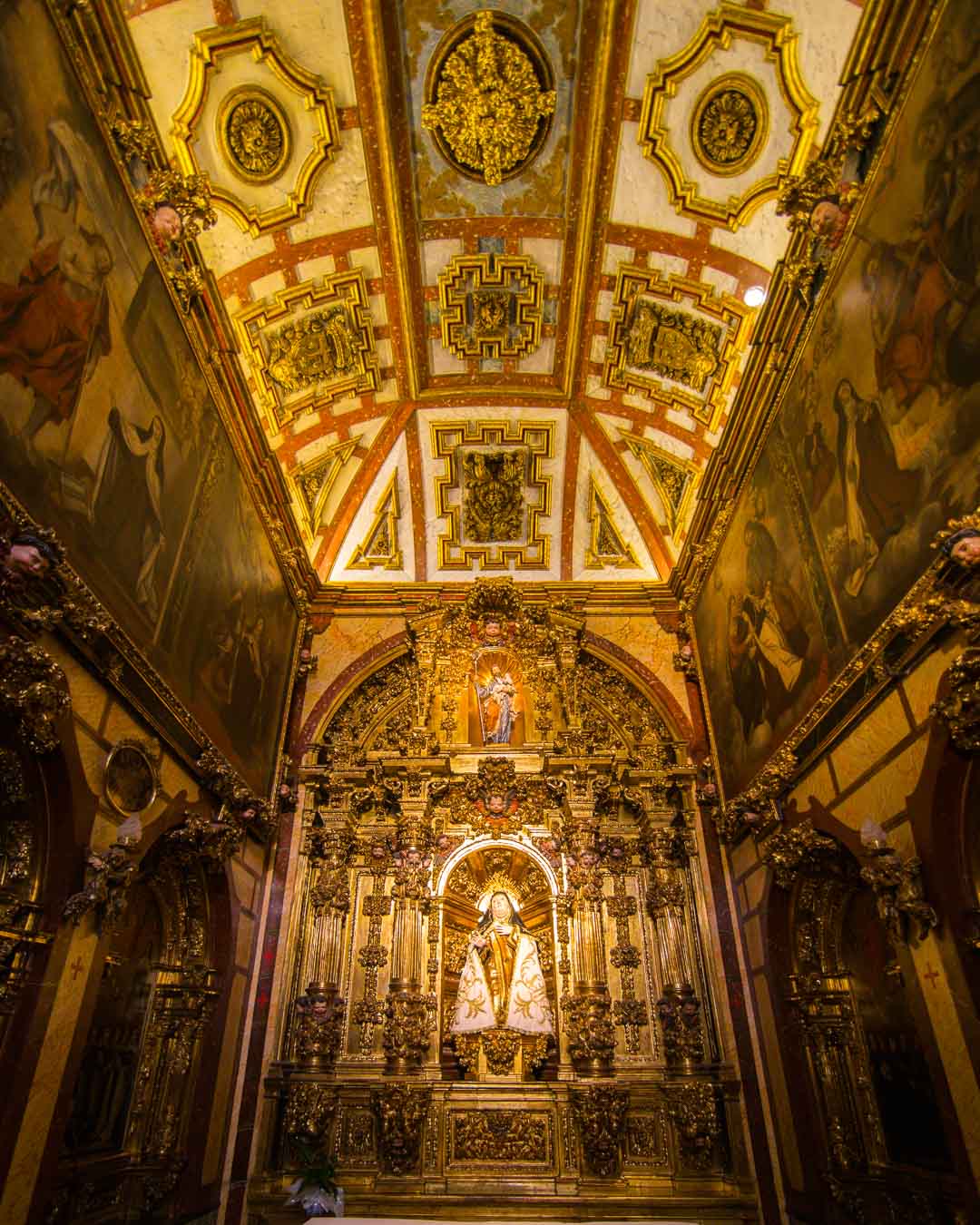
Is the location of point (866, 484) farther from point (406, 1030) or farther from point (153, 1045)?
point (153, 1045)

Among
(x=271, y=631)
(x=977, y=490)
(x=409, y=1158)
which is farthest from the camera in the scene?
(x=271, y=631)

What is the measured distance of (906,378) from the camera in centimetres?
680

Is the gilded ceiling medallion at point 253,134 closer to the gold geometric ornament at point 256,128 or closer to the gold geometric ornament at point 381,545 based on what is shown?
the gold geometric ornament at point 256,128

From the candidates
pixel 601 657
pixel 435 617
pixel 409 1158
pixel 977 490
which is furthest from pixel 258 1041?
pixel 977 490

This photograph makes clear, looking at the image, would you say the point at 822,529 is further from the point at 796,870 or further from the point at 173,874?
the point at 173,874

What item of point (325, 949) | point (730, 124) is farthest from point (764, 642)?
point (325, 949)

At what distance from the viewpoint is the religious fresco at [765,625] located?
908cm

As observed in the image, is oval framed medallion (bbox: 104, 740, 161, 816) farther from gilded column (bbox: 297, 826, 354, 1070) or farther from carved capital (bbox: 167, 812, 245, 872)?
gilded column (bbox: 297, 826, 354, 1070)

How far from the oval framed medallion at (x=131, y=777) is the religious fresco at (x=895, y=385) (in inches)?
287

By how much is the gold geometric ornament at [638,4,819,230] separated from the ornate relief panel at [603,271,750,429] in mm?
1214

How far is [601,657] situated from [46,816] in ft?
31.9

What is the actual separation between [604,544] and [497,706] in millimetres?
3795

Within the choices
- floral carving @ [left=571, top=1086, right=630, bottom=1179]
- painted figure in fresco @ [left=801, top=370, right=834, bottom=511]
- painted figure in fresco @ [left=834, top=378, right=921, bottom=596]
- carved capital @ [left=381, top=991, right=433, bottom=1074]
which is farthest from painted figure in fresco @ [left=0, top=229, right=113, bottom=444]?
floral carving @ [left=571, top=1086, right=630, bottom=1179]

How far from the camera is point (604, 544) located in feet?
49.7
